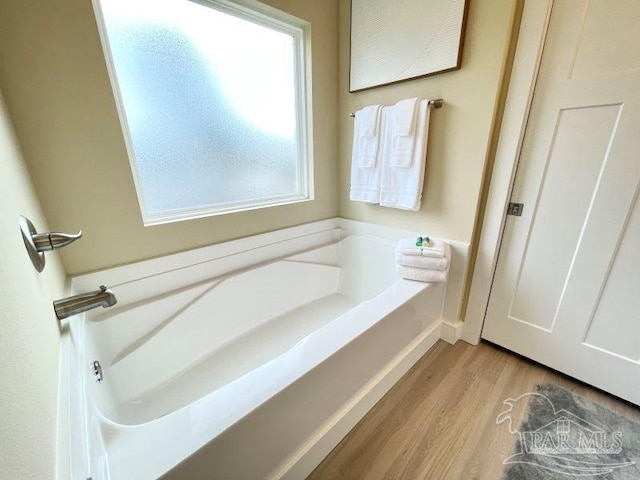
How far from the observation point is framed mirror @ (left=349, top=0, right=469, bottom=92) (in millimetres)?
1344

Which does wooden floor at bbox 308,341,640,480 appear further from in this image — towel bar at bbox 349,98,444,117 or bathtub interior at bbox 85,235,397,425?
towel bar at bbox 349,98,444,117

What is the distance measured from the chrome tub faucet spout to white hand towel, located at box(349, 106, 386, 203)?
1.54 meters

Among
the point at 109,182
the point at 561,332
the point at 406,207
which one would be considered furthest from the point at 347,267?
the point at 109,182

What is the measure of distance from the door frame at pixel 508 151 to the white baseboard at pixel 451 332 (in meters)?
0.05

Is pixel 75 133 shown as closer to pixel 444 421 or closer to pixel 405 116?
pixel 405 116

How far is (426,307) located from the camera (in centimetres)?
153

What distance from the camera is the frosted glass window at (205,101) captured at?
50.1 inches

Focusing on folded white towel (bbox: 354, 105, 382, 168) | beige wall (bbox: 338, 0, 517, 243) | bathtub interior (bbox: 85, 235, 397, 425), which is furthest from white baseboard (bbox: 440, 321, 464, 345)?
folded white towel (bbox: 354, 105, 382, 168)

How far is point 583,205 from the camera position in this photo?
1.25 meters

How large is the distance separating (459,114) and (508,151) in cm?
32

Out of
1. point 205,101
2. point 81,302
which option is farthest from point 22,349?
point 205,101

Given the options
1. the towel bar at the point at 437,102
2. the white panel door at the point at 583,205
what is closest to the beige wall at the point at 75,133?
the towel bar at the point at 437,102

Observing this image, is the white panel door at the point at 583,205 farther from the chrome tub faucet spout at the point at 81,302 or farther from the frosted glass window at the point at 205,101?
the chrome tub faucet spout at the point at 81,302

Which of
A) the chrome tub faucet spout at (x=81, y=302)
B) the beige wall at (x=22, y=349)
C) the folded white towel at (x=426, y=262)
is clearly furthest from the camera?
the folded white towel at (x=426, y=262)
